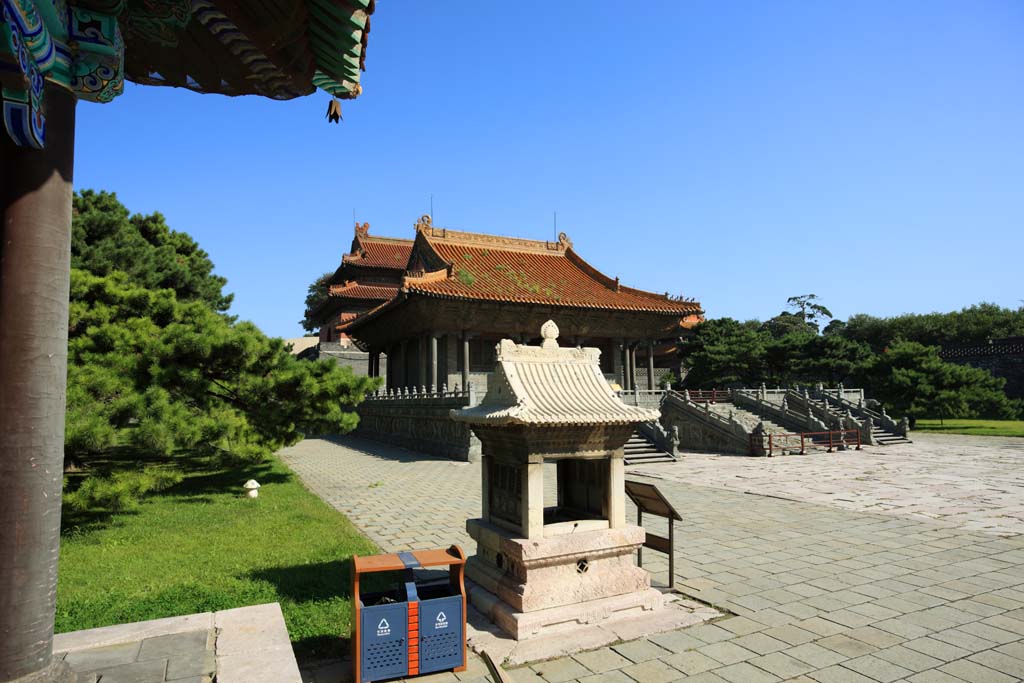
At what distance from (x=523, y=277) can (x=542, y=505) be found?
19393 millimetres

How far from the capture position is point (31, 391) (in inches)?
108

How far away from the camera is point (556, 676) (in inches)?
159

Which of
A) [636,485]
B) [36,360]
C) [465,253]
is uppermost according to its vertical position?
[465,253]

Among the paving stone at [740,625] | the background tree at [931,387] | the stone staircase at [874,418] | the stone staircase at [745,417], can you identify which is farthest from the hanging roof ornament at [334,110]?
the background tree at [931,387]

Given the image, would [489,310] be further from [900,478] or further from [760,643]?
[760,643]

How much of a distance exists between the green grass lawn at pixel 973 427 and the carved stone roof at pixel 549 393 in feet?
88.7

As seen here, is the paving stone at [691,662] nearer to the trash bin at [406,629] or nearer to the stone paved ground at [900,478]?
the trash bin at [406,629]

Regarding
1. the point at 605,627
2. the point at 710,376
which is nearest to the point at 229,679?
the point at 605,627

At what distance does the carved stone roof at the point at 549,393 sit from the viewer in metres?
4.97

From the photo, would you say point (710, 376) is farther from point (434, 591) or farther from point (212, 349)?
point (434, 591)

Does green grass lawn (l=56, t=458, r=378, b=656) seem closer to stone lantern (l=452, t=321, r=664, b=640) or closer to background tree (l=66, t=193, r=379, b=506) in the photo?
background tree (l=66, t=193, r=379, b=506)

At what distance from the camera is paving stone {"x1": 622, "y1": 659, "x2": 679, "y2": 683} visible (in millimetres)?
3955

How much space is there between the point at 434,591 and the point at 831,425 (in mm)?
21344

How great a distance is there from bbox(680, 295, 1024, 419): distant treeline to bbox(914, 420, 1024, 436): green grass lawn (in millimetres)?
674
